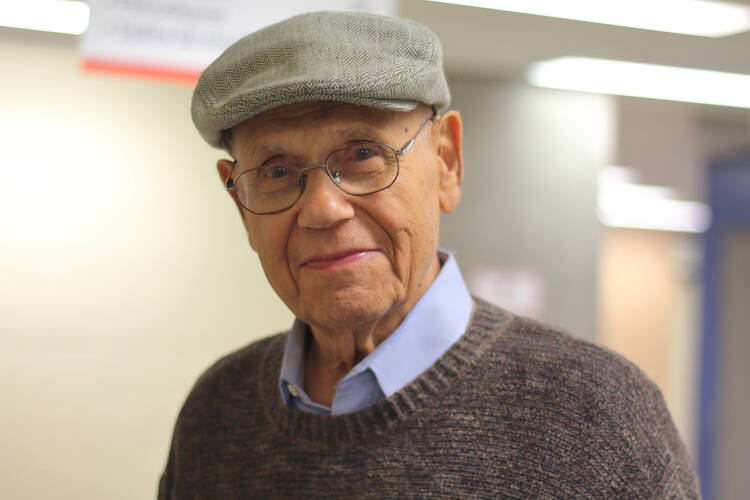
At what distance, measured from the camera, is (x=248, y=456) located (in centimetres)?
119

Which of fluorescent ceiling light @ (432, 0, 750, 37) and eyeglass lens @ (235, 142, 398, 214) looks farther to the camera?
fluorescent ceiling light @ (432, 0, 750, 37)

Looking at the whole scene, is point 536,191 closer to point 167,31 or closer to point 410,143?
point 167,31

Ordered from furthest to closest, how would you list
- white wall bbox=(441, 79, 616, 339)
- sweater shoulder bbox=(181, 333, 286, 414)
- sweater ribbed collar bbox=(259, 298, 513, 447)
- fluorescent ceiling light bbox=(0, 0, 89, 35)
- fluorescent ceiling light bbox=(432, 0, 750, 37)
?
1. white wall bbox=(441, 79, 616, 339)
2. fluorescent ceiling light bbox=(432, 0, 750, 37)
3. fluorescent ceiling light bbox=(0, 0, 89, 35)
4. sweater shoulder bbox=(181, 333, 286, 414)
5. sweater ribbed collar bbox=(259, 298, 513, 447)

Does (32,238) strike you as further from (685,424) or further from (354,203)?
(685,424)

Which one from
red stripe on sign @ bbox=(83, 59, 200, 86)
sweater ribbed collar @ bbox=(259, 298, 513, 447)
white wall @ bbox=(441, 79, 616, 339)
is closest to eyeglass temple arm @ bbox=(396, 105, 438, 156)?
sweater ribbed collar @ bbox=(259, 298, 513, 447)

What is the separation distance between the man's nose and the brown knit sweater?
0.87ft

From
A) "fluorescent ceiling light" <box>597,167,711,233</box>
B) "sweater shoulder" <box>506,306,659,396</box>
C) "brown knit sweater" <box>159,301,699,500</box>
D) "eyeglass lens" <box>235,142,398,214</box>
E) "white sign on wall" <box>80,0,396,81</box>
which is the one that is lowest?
"brown knit sweater" <box>159,301,699,500</box>

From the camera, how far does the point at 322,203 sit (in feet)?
3.19

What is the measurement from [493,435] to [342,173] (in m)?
0.40

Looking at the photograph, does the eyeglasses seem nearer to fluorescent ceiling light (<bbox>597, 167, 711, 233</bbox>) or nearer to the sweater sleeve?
the sweater sleeve

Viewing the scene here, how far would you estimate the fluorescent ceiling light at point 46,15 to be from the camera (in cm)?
182

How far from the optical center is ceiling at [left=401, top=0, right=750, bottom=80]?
2.99 meters

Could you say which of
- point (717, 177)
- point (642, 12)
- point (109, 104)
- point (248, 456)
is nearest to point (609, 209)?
Answer: point (717, 177)

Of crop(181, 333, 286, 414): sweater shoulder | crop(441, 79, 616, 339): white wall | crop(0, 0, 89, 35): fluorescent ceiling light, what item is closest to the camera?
crop(181, 333, 286, 414): sweater shoulder
